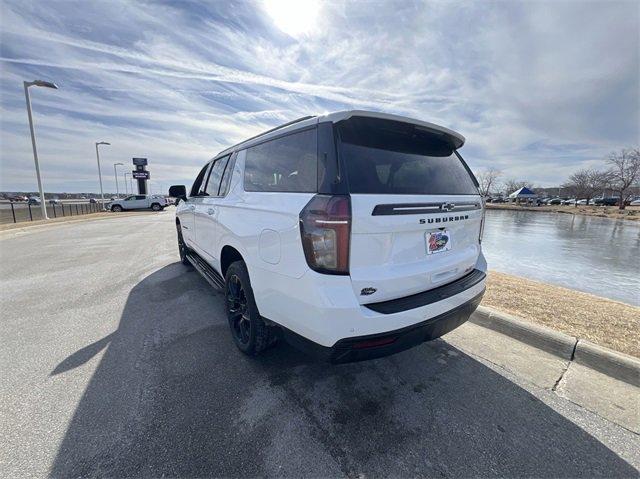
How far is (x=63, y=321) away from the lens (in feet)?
12.1

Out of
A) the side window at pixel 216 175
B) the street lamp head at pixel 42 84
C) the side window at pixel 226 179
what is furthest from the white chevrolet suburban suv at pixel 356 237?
the street lamp head at pixel 42 84

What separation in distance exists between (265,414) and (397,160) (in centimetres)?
210

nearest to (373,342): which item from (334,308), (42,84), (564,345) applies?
(334,308)

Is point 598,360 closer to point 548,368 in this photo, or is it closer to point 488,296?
point 548,368

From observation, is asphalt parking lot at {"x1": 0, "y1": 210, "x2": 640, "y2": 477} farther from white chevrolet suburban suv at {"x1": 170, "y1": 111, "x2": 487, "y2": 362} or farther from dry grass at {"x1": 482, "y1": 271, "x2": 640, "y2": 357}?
dry grass at {"x1": 482, "y1": 271, "x2": 640, "y2": 357}

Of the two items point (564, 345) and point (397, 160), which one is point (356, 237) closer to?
point (397, 160)

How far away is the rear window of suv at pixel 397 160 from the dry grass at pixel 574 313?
1.88 metres

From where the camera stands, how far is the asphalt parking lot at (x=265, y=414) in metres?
1.78

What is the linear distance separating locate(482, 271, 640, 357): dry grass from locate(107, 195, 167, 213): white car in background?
1411 inches

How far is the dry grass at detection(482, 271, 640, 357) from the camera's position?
301 centimetres

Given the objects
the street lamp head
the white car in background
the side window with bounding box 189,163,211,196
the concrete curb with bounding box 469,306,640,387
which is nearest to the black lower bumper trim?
the concrete curb with bounding box 469,306,640,387

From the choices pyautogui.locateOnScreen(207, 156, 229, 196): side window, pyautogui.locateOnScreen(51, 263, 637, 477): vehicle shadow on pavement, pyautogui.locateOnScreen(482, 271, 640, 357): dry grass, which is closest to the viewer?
pyautogui.locateOnScreen(51, 263, 637, 477): vehicle shadow on pavement

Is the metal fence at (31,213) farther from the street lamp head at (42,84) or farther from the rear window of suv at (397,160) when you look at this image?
the rear window of suv at (397,160)

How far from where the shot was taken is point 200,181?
16.3 feet
